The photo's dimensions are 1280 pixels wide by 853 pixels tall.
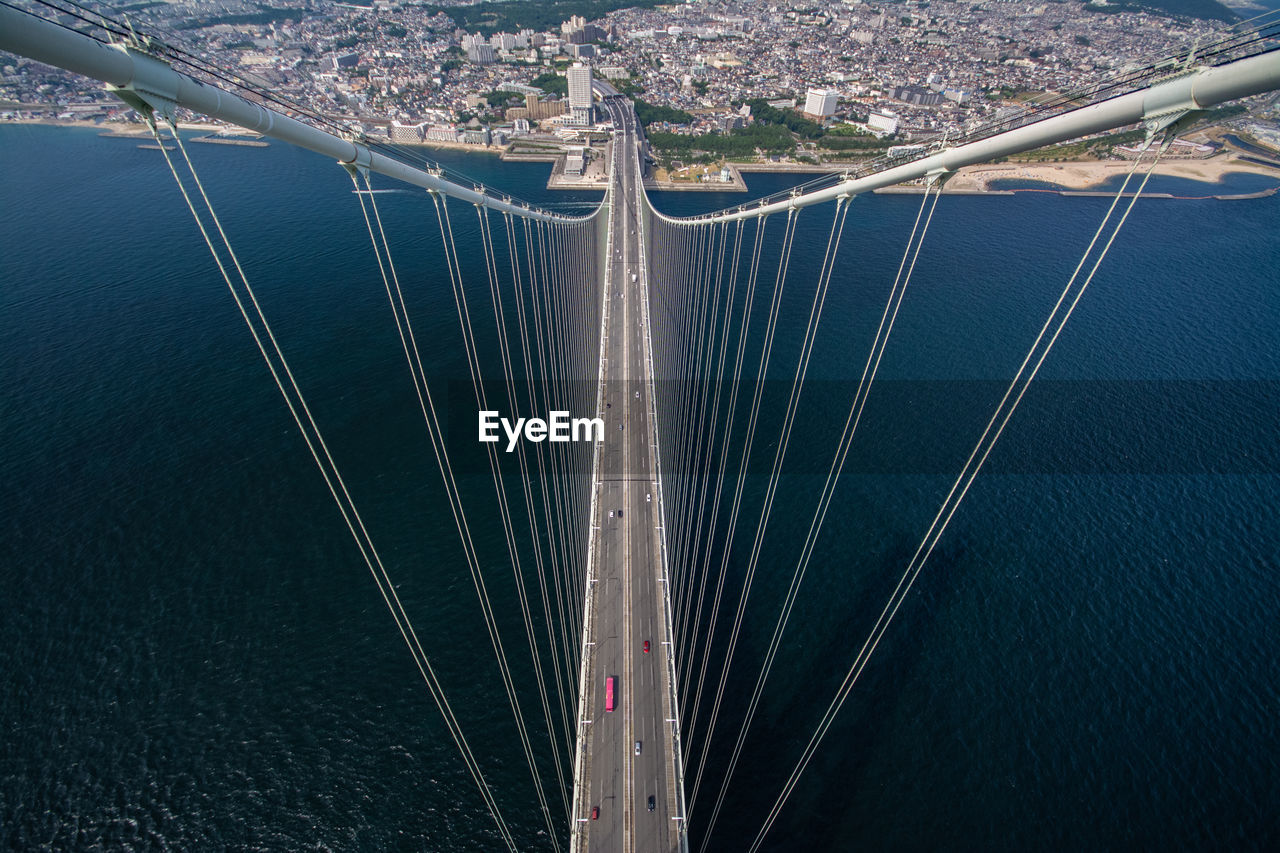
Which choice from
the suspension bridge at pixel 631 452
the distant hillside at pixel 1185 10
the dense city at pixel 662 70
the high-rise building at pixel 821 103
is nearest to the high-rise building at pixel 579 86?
the dense city at pixel 662 70

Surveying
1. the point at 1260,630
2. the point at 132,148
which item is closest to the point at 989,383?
the point at 1260,630

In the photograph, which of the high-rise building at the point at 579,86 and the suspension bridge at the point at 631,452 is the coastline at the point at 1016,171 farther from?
the suspension bridge at the point at 631,452

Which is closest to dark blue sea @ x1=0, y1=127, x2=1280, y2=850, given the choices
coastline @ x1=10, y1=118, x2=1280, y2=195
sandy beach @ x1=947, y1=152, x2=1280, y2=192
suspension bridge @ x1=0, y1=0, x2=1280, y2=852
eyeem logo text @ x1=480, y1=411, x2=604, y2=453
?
suspension bridge @ x1=0, y1=0, x2=1280, y2=852

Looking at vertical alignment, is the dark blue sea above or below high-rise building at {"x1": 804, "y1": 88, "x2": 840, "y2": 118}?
below

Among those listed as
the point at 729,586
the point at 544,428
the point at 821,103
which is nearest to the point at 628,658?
the point at 729,586

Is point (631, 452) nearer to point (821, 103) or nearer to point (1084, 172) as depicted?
point (1084, 172)

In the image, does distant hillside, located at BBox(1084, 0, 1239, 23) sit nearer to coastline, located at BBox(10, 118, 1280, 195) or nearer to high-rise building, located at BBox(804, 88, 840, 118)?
coastline, located at BBox(10, 118, 1280, 195)
